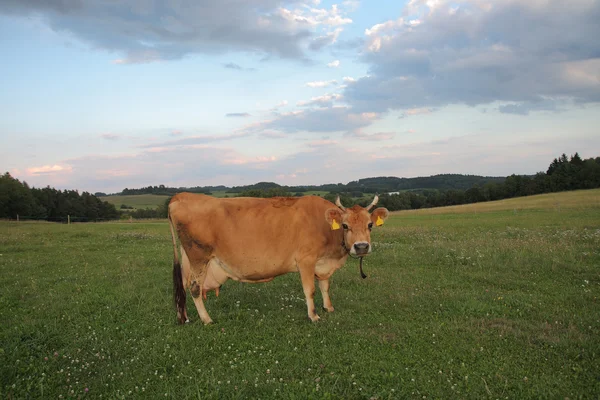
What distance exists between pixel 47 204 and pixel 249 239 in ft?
314

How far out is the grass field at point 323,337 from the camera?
5.50 metres

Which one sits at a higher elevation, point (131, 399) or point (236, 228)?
point (236, 228)

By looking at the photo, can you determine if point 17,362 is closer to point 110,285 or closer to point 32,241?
point 110,285

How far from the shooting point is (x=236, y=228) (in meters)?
8.65

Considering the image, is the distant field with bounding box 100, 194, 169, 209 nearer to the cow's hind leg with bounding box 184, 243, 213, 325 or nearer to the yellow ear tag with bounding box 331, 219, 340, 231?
the cow's hind leg with bounding box 184, 243, 213, 325

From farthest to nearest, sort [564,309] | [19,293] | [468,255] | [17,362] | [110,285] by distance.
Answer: [468,255], [110,285], [19,293], [564,309], [17,362]

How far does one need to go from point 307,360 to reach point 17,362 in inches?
180

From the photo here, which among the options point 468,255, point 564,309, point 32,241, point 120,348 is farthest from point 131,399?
point 32,241

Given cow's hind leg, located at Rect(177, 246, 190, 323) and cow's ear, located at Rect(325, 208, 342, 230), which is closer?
cow's ear, located at Rect(325, 208, 342, 230)

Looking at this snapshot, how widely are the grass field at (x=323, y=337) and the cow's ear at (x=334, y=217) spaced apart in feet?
6.32

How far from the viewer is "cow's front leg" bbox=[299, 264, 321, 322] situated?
8297 millimetres

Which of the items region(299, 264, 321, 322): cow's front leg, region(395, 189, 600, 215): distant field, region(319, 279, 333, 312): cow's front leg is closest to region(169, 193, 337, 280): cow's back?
region(299, 264, 321, 322): cow's front leg

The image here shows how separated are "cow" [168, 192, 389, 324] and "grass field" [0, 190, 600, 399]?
846mm

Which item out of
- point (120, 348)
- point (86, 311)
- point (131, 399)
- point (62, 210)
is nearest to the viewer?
point (131, 399)
